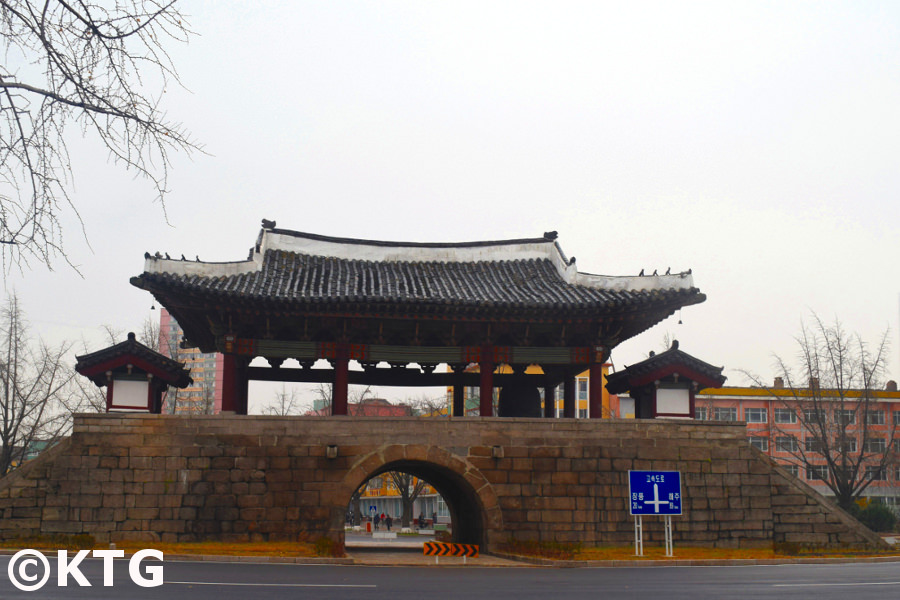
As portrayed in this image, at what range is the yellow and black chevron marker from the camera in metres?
19.8

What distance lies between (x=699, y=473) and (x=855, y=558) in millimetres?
3774

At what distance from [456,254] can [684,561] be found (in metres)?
11.2

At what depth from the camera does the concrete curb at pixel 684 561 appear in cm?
1817

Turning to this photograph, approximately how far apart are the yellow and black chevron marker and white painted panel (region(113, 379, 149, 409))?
755cm

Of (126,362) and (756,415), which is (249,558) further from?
(756,415)

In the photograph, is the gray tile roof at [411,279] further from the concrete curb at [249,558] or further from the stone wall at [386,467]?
the concrete curb at [249,558]

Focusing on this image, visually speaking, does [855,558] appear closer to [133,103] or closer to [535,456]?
[535,456]

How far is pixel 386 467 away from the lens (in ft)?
71.8

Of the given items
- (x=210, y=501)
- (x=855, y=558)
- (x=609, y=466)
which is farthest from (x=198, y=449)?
(x=855, y=558)

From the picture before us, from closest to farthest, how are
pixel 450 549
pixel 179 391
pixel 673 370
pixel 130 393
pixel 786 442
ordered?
1. pixel 450 549
2. pixel 130 393
3. pixel 673 370
4. pixel 786 442
5. pixel 179 391

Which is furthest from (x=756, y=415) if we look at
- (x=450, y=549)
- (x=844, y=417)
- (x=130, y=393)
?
(x=130, y=393)

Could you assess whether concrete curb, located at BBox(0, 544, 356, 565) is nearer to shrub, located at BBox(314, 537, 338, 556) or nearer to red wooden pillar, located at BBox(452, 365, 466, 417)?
shrub, located at BBox(314, 537, 338, 556)

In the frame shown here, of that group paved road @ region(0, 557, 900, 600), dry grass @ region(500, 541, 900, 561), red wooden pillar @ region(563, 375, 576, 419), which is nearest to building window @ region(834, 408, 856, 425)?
dry grass @ region(500, 541, 900, 561)

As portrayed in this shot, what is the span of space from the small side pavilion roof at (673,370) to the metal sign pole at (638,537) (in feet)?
12.2
